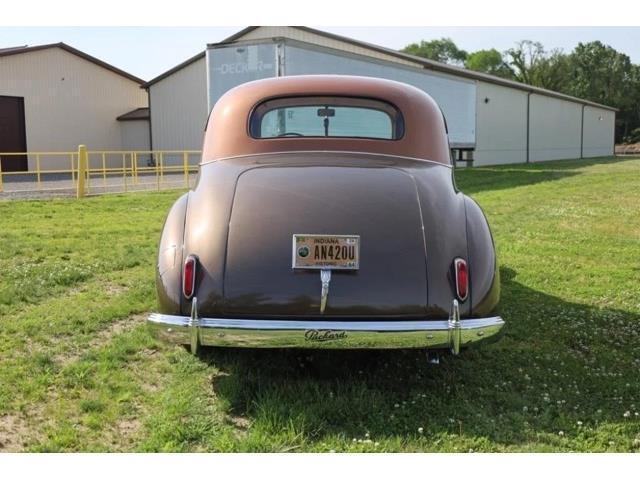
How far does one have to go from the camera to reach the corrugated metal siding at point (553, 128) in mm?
40906

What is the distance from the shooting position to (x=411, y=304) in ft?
10.6

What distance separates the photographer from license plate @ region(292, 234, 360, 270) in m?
3.27

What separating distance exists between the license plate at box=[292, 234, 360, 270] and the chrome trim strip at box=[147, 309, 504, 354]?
0.29 m

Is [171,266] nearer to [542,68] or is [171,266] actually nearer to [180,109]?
[180,109]

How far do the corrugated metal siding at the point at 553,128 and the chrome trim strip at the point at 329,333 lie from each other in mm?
39445

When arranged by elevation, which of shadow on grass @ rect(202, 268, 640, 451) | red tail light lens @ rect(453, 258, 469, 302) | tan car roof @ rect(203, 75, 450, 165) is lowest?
shadow on grass @ rect(202, 268, 640, 451)

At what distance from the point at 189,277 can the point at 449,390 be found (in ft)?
5.26

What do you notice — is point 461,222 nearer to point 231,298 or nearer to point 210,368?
point 231,298

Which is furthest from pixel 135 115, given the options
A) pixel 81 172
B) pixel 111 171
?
pixel 81 172

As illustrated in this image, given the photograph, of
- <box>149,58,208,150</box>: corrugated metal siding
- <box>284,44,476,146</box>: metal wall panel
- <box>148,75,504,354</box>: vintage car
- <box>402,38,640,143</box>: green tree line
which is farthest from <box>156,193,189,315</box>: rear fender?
<box>402,38,640,143</box>: green tree line

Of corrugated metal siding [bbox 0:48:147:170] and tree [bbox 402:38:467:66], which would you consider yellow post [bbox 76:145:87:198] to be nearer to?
corrugated metal siding [bbox 0:48:147:170]

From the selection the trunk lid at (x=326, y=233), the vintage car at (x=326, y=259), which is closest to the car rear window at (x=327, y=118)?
the vintage car at (x=326, y=259)

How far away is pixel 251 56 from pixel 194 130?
19788 millimetres

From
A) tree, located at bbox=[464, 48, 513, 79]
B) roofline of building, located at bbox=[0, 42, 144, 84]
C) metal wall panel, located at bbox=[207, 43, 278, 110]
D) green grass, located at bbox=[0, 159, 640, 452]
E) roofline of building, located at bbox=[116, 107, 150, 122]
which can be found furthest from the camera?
tree, located at bbox=[464, 48, 513, 79]
